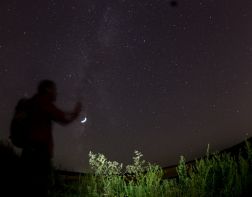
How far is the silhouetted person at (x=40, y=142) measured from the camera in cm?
585

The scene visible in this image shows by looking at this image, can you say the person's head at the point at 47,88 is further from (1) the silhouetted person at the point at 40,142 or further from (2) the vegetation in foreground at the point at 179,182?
(2) the vegetation in foreground at the point at 179,182

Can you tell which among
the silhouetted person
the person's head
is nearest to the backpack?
the silhouetted person

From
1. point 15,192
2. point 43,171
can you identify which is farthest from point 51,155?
point 15,192

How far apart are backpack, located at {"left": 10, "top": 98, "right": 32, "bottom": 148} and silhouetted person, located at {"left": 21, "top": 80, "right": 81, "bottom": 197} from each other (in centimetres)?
7

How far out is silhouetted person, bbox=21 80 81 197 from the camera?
19.2 ft

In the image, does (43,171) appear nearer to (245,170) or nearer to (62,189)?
(62,189)

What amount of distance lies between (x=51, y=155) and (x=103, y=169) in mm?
846

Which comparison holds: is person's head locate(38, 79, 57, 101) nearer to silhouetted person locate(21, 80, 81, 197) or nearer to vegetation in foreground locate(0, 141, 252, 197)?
silhouetted person locate(21, 80, 81, 197)

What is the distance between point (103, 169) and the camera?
633 centimetres

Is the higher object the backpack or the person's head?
the person's head

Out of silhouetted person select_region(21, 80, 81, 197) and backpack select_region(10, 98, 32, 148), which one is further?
silhouetted person select_region(21, 80, 81, 197)

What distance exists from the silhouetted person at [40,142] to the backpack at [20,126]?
0.07m

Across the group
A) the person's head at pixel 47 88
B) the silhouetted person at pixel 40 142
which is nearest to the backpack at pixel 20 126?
the silhouetted person at pixel 40 142

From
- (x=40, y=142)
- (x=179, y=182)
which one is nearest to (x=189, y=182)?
(x=179, y=182)
